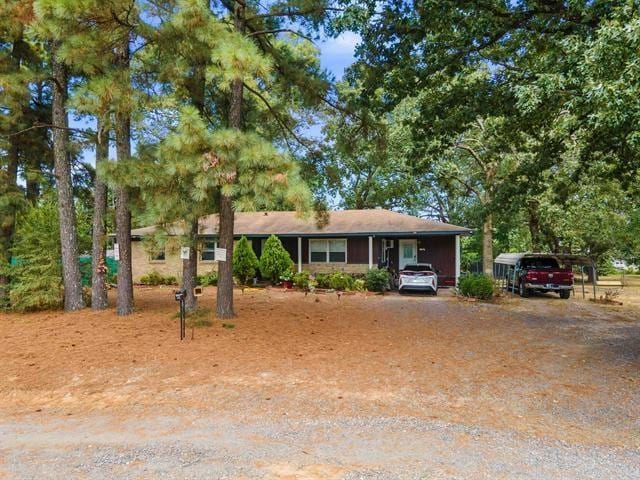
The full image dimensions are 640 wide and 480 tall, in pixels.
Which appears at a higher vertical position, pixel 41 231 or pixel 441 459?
pixel 41 231

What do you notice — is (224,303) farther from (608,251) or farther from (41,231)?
(608,251)

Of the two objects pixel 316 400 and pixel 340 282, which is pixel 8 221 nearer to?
pixel 316 400

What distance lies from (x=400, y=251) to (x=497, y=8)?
40.9 feet

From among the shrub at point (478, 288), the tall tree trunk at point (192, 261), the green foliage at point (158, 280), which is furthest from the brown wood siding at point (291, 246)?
the tall tree trunk at point (192, 261)

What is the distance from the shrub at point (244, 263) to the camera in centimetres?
1802

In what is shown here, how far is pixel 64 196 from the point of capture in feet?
34.8

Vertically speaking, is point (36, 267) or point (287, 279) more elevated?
point (36, 267)

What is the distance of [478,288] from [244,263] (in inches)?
358

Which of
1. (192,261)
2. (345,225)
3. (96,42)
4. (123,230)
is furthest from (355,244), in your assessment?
(96,42)

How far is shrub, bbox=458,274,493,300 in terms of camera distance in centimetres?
1434

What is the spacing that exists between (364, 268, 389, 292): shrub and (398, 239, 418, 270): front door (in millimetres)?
3135

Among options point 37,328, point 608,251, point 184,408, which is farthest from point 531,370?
point 608,251

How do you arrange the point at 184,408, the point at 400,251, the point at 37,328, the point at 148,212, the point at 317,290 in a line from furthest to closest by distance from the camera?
the point at 400,251 < the point at 317,290 < the point at 37,328 < the point at 148,212 < the point at 184,408

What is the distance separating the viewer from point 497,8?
26.2ft
